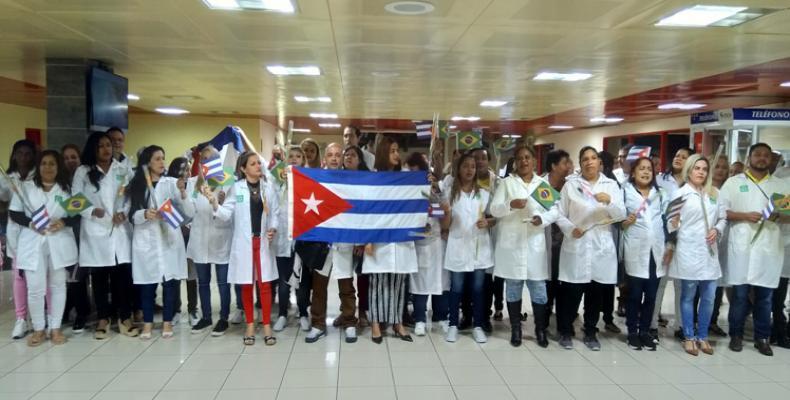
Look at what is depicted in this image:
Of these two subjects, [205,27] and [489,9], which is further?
[205,27]

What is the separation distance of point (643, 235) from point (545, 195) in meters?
0.88

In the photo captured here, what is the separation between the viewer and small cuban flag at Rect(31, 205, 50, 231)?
14.1 ft

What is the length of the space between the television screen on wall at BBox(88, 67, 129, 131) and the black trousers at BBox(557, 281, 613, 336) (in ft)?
16.5

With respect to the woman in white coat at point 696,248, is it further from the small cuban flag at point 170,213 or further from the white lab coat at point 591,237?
the small cuban flag at point 170,213

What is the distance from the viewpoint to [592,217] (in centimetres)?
428

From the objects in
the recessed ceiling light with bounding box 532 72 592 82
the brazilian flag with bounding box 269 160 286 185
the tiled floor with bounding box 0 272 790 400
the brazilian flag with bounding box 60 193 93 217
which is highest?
the recessed ceiling light with bounding box 532 72 592 82

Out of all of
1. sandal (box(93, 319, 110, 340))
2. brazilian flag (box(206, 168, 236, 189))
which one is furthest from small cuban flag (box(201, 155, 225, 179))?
sandal (box(93, 319, 110, 340))

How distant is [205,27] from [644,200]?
3972mm

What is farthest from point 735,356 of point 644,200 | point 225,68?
point 225,68

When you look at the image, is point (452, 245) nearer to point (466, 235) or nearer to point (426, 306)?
point (466, 235)

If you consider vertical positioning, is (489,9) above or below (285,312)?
above

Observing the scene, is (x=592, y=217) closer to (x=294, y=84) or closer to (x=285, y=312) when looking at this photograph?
(x=285, y=312)

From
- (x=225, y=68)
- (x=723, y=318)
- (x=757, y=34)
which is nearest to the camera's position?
(x=757, y=34)

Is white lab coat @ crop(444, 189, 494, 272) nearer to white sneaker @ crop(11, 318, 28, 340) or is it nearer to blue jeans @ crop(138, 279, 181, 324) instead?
blue jeans @ crop(138, 279, 181, 324)
